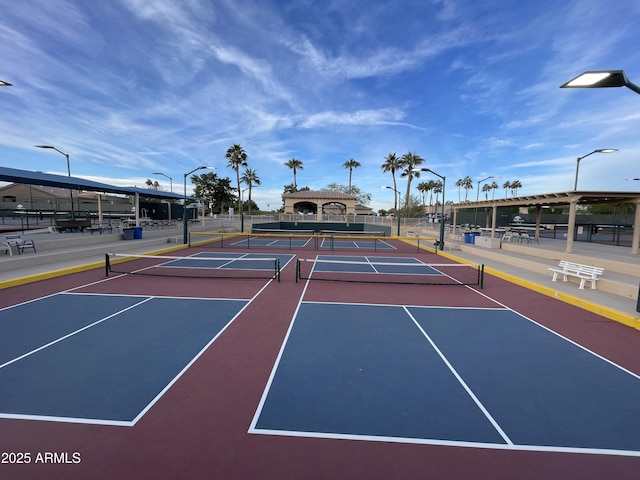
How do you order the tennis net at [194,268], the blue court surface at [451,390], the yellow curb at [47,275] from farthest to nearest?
the tennis net at [194,268]
the yellow curb at [47,275]
the blue court surface at [451,390]

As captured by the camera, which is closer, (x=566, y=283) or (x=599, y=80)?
(x=599, y=80)

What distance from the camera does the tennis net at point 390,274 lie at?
41.7 ft

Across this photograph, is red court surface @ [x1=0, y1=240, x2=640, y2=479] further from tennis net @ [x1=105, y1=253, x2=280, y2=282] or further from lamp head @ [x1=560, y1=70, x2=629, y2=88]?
tennis net @ [x1=105, y1=253, x2=280, y2=282]

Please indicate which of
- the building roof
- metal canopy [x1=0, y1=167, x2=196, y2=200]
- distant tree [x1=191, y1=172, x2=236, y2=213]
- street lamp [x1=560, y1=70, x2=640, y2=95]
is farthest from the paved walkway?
distant tree [x1=191, y1=172, x2=236, y2=213]

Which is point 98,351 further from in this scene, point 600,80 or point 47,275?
point 600,80

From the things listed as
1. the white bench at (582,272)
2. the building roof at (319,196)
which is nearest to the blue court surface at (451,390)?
the white bench at (582,272)

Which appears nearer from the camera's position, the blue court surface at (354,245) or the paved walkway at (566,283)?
the paved walkway at (566,283)

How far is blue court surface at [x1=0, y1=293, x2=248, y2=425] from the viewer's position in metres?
4.30

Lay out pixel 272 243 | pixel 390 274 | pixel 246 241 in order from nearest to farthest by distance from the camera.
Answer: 1. pixel 390 274
2. pixel 272 243
3. pixel 246 241

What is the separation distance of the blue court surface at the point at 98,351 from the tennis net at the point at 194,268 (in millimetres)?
3586

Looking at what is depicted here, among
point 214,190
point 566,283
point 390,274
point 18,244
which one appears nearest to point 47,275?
point 18,244

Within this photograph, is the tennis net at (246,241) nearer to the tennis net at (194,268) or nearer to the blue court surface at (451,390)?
the tennis net at (194,268)

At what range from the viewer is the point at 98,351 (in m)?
5.91

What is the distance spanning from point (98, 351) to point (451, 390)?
22.2 ft
